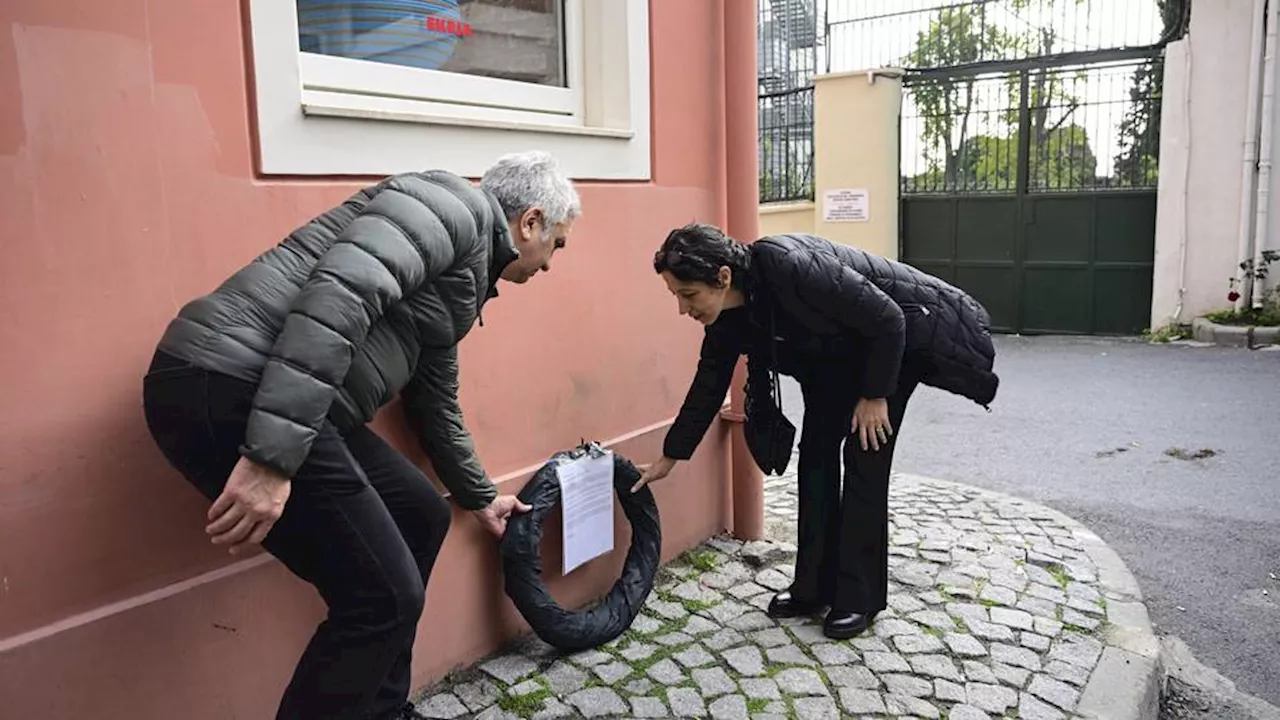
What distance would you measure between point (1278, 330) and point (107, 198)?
37.2ft

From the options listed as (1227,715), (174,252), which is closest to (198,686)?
(174,252)

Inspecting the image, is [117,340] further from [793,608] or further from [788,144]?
[788,144]

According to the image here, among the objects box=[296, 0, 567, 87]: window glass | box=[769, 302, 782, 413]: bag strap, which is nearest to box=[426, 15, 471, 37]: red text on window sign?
box=[296, 0, 567, 87]: window glass

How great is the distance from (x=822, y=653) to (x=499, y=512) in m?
1.26

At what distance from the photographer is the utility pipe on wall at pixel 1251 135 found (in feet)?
33.9

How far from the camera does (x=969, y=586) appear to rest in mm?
4121

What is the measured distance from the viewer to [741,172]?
455cm

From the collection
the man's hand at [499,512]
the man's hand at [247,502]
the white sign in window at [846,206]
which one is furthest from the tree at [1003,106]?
the man's hand at [247,502]

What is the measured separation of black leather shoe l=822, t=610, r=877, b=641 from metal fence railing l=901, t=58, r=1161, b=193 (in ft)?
31.3

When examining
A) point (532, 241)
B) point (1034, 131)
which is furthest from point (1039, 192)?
point (532, 241)

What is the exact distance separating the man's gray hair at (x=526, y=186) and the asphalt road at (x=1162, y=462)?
3.02m

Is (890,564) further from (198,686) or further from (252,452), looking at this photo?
(252,452)

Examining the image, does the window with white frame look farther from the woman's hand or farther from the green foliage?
the green foliage

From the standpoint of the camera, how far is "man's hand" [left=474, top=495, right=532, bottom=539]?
331 cm
